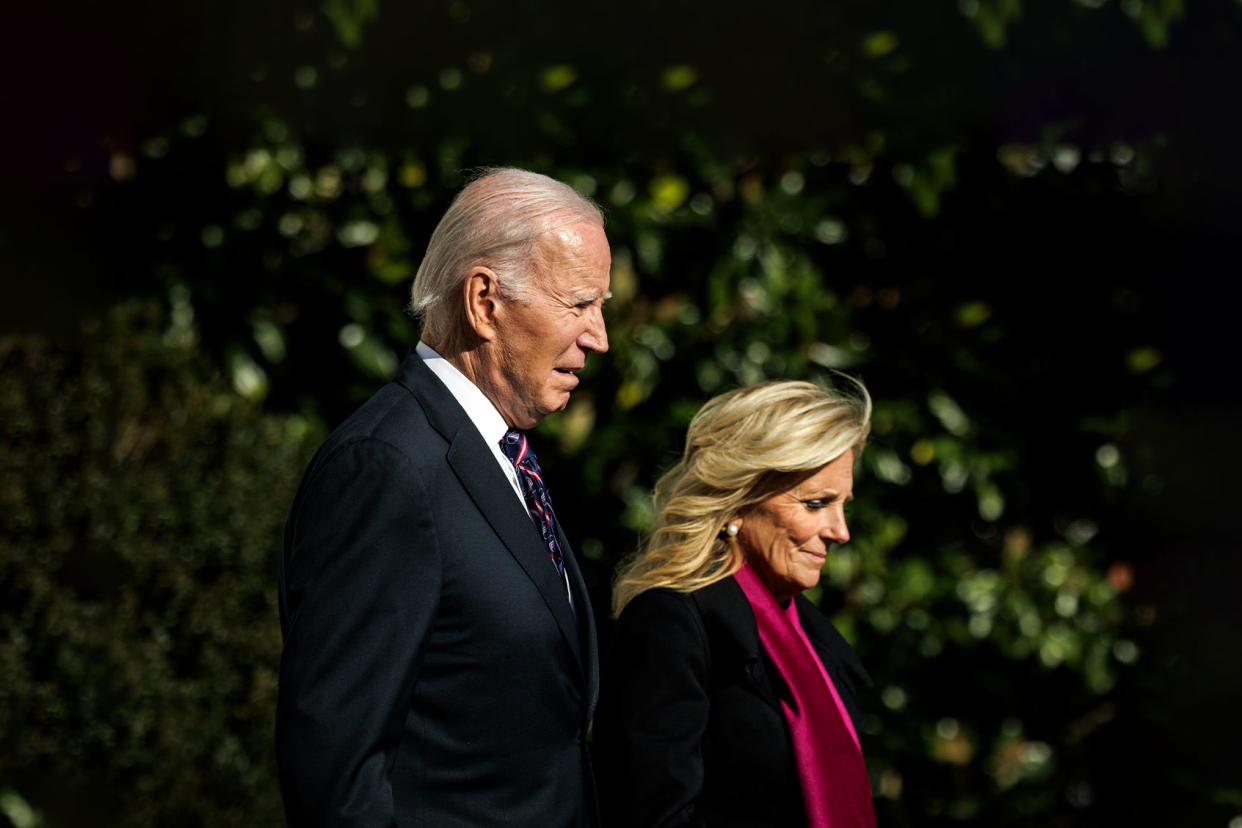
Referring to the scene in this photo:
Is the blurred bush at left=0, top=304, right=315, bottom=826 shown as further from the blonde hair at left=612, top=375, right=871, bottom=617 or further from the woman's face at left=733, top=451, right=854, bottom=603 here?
the woman's face at left=733, top=451, right=854, bottom=603

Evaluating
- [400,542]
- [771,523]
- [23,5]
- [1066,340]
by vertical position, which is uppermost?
[23,5]

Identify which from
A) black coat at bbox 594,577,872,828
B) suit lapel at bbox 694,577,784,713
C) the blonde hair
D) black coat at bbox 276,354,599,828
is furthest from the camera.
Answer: the blonde hair

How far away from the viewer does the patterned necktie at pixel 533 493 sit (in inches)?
91.4

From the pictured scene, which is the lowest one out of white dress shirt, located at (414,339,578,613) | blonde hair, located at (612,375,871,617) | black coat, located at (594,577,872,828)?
black coat, located at (594,577,872,828)

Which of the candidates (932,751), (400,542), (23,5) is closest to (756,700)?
(400,542)

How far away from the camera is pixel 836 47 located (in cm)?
531

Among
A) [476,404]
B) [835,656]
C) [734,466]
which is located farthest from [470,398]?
[835,656]

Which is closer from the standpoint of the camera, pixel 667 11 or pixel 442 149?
pixel 442 149

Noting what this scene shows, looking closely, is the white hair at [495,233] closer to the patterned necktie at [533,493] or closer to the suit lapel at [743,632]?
the patterned necktie at [533,493]

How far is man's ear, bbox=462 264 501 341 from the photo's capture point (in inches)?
88.3

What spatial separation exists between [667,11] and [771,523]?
3128 mm

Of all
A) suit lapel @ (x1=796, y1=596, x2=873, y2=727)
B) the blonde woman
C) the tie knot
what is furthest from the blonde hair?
the tie knot

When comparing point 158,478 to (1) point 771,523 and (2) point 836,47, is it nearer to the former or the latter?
(1) point 771,523

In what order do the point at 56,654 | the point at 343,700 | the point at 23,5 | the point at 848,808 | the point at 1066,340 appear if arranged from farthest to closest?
the point at 1066,340, the point at 23,5, the point at 56,654, the point at 848,808, the point at 343,700
